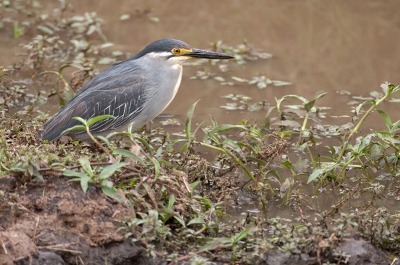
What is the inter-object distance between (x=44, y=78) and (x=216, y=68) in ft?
6.66

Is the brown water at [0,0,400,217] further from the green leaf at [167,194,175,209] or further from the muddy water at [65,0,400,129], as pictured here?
the green leaf at [167,194,175,209]

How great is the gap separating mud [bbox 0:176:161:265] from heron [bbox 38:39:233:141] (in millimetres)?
1510

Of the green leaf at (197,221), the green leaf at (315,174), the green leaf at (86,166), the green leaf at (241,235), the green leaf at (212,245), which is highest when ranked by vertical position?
the green leaf at (86,166)

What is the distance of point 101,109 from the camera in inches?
217

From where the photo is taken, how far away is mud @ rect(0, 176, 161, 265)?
12.2 ft

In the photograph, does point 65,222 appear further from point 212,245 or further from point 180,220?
point 212,245

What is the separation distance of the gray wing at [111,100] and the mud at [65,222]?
1.57 metres

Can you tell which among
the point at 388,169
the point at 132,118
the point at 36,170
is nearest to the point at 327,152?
the point at 388,169

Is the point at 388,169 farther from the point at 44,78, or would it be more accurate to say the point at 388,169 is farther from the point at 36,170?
the point at 44,78

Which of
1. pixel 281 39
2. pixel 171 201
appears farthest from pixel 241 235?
pixel 281 39

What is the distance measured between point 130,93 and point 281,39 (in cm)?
342

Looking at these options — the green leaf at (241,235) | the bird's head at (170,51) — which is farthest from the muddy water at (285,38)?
the green leaf at (241,235)

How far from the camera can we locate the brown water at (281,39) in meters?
7.22

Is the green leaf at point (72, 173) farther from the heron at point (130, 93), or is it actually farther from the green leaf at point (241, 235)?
the heron at point (130, 93)
